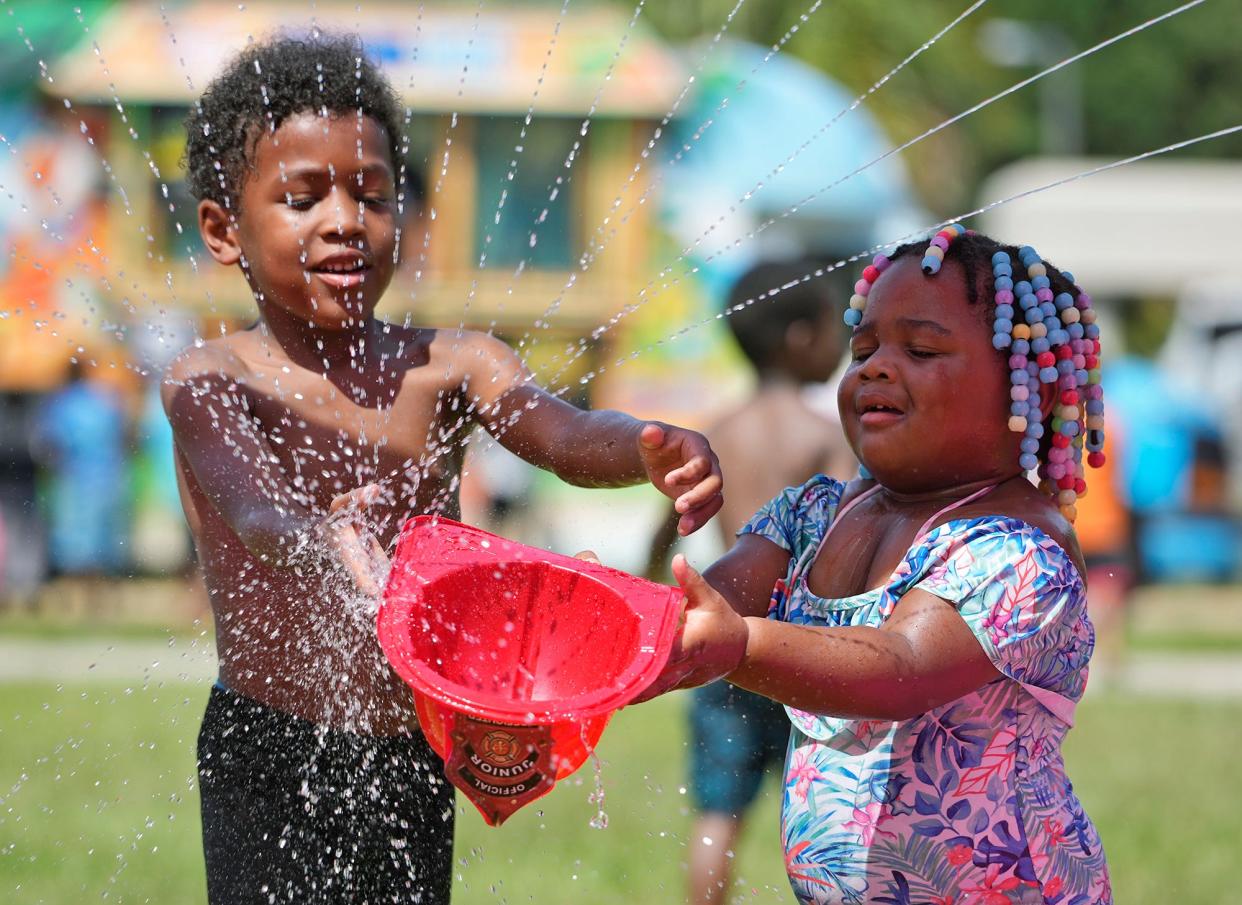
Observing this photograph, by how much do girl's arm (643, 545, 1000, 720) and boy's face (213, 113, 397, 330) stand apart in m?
0.97

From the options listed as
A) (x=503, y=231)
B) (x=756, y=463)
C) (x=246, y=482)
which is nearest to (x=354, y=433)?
(x=246, y=482)

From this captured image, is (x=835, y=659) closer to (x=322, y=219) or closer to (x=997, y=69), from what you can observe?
(x=322, y=219)

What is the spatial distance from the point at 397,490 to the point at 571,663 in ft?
1.74

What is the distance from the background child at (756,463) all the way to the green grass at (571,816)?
0.39 metres

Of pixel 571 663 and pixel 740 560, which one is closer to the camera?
pixel 571 663

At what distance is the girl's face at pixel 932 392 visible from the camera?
215 centimetres

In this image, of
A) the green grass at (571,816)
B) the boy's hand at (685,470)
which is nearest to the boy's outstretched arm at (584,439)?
the boy's hand at (685,470)

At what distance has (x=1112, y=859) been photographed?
475 cm

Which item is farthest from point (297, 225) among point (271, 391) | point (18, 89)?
point (18, 89)

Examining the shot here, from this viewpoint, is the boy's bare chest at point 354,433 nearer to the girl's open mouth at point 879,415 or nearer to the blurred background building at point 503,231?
the girl's open mouth at point 879,415

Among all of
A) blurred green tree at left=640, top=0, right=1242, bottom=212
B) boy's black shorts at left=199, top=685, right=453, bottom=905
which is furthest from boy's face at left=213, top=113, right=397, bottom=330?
blurred green tree at left=640, top=0, right=1242, bottom=212

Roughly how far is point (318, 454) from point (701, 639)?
0.92m

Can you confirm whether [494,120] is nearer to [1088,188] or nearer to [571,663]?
[1088,188]

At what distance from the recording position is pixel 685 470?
216 centimetres
